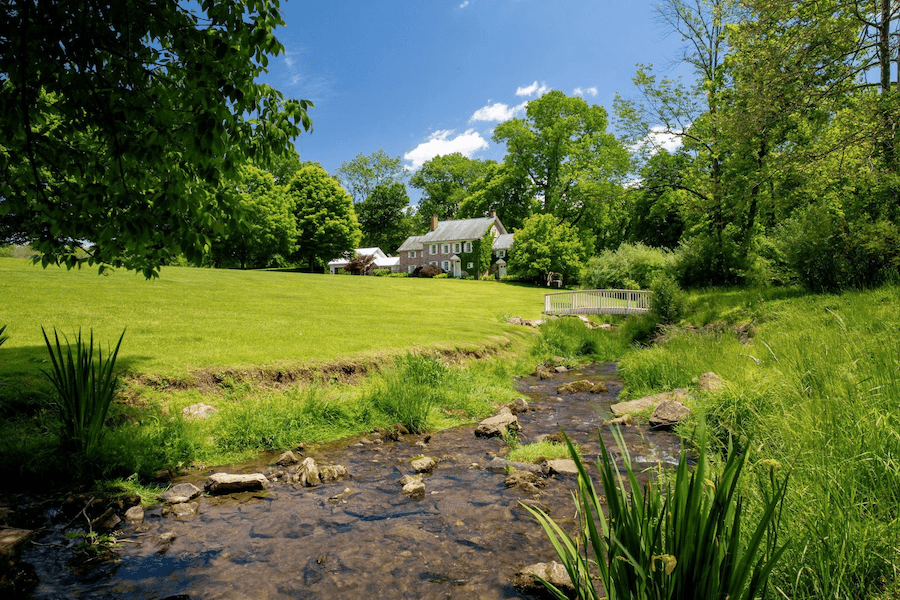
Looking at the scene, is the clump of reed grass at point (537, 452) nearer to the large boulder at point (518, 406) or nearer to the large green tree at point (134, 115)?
the large boulder at point (518, 406)

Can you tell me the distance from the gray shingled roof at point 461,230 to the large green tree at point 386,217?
1490 centimetres

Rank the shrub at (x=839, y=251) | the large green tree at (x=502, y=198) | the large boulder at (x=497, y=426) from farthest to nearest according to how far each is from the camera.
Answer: the large green tree at (x=502, y=198), the shrub at (x=839, y=251), the large boulder at (x=497, y=426)

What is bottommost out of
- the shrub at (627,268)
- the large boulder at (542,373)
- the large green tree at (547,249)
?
the large boulder at (542,373)

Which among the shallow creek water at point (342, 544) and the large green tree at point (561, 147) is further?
the large green tree at point (561, 147)

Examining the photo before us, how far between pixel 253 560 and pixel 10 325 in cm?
1154

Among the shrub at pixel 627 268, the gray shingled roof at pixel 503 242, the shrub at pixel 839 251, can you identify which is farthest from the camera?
the gray shingled roof at pixel 503 242

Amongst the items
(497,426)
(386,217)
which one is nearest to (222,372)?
(497,426)

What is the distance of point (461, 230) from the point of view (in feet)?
221

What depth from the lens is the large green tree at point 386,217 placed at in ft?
275

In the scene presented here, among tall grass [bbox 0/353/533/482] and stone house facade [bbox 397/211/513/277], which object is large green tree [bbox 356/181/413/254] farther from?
tall grass [bbox 0/353/533/482]

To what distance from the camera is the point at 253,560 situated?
4.59 metres

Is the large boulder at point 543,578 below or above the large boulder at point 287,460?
above

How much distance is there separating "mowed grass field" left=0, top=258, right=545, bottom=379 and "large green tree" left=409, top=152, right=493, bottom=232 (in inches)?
2280

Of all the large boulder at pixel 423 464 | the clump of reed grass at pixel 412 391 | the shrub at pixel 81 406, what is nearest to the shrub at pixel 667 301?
the clump of reed grass at pixel 412 391
